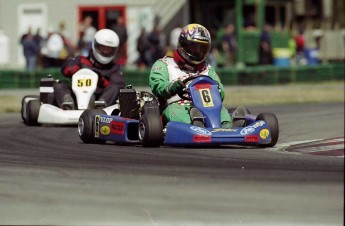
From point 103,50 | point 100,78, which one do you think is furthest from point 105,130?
point 103,50

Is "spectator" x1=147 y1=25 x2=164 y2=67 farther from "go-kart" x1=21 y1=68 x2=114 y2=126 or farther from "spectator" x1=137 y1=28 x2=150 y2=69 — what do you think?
"go-kart" x1=21 y1=68 x2=114 y2=126

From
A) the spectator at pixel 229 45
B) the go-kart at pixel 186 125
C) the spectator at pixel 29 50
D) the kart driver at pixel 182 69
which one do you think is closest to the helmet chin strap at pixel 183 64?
the kart driver at pixel 182 69

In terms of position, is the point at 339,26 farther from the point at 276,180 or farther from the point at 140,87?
the point at 276,180

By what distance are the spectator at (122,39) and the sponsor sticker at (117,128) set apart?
17.0 metres

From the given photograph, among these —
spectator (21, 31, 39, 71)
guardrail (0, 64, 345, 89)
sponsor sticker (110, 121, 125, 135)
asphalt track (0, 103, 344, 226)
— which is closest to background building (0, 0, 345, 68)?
spectator (21, 31, 39, 71)

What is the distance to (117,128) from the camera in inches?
436

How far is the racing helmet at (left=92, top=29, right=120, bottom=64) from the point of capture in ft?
47.9

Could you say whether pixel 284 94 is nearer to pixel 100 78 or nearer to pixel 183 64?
pixel 100 78

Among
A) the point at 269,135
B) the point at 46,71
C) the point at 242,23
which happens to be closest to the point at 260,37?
the point at 242,23

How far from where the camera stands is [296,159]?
31.2 feet

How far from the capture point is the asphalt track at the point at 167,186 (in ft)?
22.1

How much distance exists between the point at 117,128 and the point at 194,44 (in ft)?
3.97

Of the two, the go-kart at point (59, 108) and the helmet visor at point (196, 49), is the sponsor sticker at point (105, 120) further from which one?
the go-kart at point (59, 108)

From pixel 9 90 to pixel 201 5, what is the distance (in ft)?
32.2
